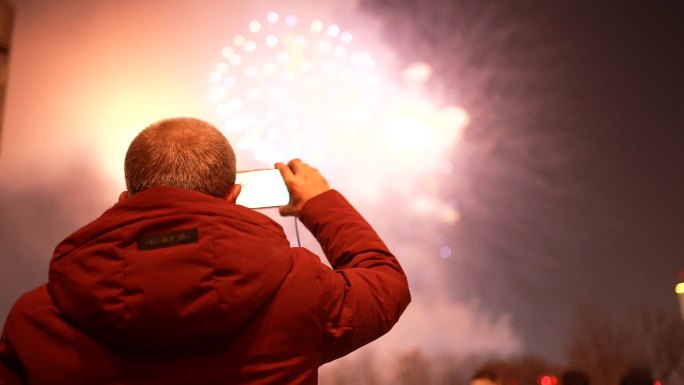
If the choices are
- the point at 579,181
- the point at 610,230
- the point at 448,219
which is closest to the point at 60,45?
the point at 448,219

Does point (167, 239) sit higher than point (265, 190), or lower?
lower

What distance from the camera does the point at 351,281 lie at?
27.6 inches

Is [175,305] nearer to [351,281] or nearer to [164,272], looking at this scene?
[164,272]

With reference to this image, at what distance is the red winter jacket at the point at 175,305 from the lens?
23.0 inches

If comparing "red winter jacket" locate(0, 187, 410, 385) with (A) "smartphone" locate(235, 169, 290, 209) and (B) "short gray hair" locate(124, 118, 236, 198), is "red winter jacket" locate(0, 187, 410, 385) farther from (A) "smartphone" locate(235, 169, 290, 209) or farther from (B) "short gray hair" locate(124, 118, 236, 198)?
(A) "smartphone" locate(235, 169, 290, 209)

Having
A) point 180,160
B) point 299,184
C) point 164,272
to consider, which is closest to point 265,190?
point 299,184

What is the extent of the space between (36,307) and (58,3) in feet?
10.3

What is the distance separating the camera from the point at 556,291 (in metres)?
3.00

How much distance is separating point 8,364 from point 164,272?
20cm

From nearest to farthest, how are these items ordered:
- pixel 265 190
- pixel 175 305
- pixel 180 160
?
pixel 175 305 → pixel 180 160 → pixel 265 190

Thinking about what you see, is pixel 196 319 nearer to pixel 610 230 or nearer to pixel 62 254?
pixel 62 254

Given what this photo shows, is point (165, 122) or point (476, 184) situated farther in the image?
point (476, 184)

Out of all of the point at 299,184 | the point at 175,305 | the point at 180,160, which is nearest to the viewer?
the point at 175,305

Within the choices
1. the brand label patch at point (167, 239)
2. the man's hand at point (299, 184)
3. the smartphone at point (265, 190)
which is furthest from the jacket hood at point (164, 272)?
the smartphone at point (265, 190)
